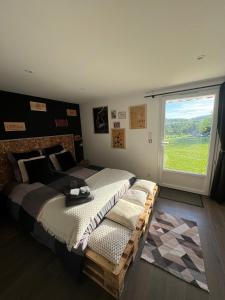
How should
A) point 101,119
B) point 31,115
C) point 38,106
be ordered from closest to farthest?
point 31,115 → point 38,106 → point 101,119

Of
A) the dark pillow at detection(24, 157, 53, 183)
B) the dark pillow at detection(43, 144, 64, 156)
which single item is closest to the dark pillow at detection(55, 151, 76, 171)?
the dark pillow at detection(43, 144, 64, 156)

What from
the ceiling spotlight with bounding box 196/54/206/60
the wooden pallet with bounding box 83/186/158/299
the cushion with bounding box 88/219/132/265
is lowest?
the wooden pallet with bounding box 83/186/158/299

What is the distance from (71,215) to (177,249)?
131 cm

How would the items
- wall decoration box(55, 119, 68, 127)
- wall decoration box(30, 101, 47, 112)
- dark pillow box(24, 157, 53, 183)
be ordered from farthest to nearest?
wall decoration box(55, 119, 68, 127), wall decoration box(30, 101, 47, 112), dark pillow box(24, 157, 53, 183)

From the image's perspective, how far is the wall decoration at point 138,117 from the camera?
2.94 metres

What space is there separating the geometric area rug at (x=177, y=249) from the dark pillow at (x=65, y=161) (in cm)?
198

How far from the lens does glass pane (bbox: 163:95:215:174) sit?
2424mm

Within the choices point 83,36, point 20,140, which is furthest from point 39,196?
point 83,36

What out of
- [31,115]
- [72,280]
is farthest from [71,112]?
[72,280]

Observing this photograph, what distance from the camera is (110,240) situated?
125 cm

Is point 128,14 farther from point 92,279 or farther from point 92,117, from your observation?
point 92,117

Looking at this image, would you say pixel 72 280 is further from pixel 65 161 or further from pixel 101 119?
pixel 101 119

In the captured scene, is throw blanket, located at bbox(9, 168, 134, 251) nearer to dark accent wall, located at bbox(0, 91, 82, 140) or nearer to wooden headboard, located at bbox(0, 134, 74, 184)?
wooden headboard, located at bbox(0, 134, 74, 184)

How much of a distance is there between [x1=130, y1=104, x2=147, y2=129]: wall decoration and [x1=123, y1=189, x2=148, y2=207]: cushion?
62.6 inches
